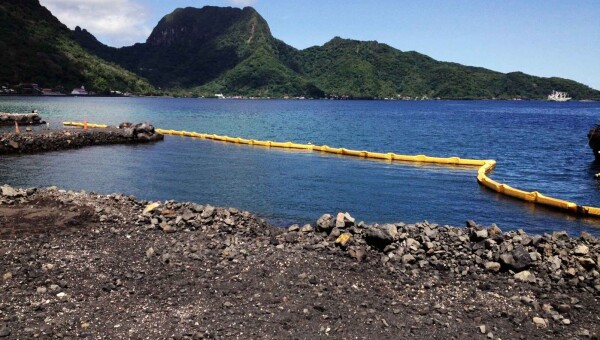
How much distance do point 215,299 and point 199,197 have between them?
56.8 feet

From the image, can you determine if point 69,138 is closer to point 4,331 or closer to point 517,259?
point 4,331

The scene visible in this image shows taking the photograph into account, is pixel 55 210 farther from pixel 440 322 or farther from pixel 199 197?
pixel 440 322

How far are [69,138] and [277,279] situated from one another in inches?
1953

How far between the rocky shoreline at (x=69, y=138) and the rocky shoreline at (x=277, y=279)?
114 ft

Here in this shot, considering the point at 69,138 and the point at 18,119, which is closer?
the point at 69,138

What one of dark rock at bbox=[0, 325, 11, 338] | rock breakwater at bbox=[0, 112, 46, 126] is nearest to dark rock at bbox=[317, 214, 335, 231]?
dark rock at bbox=[0, 325, 11, 338]

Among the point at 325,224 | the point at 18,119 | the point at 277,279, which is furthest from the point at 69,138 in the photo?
the point at 277,279

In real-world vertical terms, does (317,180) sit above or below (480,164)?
below

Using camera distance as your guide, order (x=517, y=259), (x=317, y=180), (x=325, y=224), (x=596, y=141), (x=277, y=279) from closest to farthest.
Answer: (x=277, y=279)
(x=517, y=259)
(x=325, y=224)
(x=317, y=180)
(x=596, y=141)

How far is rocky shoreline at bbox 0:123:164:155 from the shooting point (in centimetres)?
4905

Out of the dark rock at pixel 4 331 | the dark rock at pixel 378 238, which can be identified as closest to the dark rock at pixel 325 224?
the dark rock at pixel 378 238

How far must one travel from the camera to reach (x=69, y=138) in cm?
5453

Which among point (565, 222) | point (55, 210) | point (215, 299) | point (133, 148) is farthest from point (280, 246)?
point (133, 148)

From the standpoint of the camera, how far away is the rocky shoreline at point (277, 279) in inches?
460
